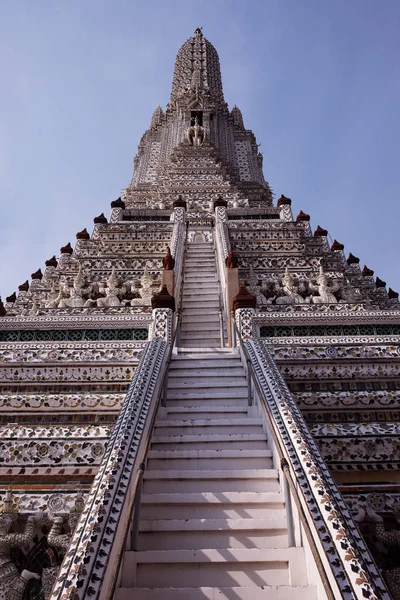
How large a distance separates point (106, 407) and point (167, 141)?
22.5 m

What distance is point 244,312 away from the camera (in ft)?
26.3

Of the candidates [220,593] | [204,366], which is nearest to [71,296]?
[204,366]

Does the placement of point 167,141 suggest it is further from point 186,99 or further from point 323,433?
point 323,433

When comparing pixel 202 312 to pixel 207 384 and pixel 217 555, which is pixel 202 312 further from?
pixel 217 555

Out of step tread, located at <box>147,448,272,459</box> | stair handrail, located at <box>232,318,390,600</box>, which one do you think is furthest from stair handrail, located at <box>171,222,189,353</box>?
stair handrail, located at <box>232,318,390,600</box>

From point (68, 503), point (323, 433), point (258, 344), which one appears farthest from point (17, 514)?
point (258, 344)

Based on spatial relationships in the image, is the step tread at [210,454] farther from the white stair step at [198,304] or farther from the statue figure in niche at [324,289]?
the white stair step at [198,304]

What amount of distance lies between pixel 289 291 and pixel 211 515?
692cm

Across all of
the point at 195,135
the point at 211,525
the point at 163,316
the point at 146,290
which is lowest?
the point at 211,525

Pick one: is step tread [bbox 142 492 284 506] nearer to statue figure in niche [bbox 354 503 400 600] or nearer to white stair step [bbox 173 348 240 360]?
statue figure in niche [bbox 354 503 400 600]

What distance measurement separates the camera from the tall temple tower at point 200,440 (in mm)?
3291

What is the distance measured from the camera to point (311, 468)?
11.6ft

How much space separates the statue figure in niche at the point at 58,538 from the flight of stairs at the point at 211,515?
63 cm

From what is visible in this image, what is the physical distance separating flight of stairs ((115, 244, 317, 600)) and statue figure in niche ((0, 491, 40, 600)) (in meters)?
0.94
